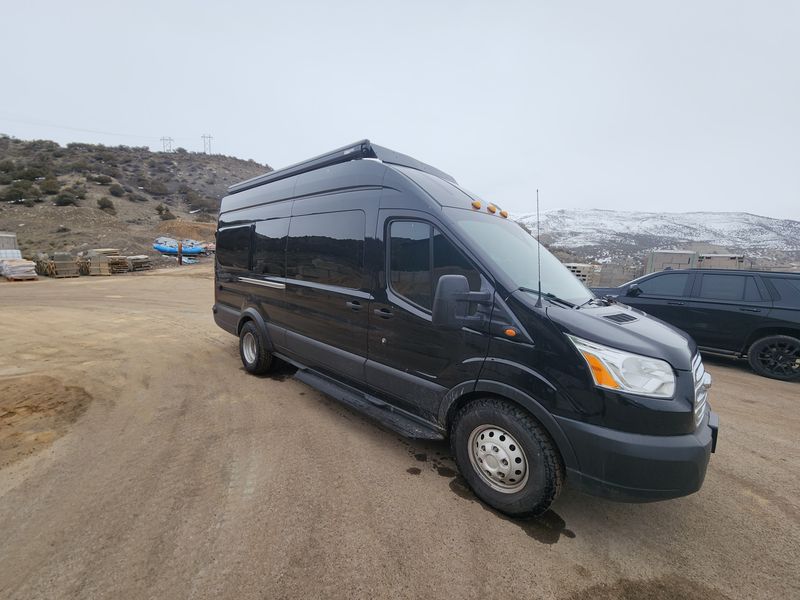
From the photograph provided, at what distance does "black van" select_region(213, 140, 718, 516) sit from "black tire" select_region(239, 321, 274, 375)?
561mm

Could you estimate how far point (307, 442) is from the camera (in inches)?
124

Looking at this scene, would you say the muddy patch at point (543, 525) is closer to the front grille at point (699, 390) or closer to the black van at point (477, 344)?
the black van at point (477, 344)

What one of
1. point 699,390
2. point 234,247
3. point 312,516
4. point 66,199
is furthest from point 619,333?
point 66,199

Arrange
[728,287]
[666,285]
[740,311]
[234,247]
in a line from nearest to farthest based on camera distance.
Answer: [234,247]
[740,311]
[728,287]
[666,285]

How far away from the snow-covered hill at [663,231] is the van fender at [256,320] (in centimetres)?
5468

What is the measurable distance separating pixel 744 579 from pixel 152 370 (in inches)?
244

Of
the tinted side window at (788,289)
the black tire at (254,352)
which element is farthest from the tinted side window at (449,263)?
the tinted side window at (788,289)

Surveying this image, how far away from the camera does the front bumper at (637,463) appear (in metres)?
1.93

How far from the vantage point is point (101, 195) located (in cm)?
3516

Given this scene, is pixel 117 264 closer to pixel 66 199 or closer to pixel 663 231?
pixel 66 199

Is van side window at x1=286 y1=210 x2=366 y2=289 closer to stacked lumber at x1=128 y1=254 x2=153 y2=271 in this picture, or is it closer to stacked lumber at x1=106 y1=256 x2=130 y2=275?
stacked lumber at x1=106 y1=256 x2=130 y2=275

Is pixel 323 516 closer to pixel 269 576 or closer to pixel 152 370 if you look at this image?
pixel 269 576

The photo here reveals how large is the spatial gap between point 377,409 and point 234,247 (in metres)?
3.59

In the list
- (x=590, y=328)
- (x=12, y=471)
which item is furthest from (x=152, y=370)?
(x=590, y=328)
